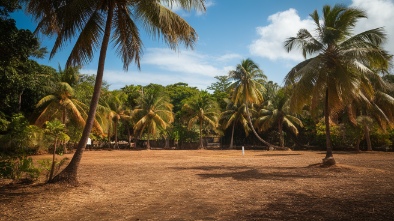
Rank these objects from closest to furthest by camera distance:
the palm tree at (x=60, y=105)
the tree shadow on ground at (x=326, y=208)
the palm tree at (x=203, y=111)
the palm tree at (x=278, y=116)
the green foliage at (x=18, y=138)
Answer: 1. the tree shadow on ground at (x=326, y=208)
2. the green foliage at (x=18, y=138)
3. the palm tree at (x=60, y=105)
4. the palm tree at (x=278, y=116)
5. the palm tree at (x=203, y=111)

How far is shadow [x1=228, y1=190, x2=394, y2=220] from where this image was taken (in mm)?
4918

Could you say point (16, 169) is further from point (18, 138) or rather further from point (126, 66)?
point (126, 66)

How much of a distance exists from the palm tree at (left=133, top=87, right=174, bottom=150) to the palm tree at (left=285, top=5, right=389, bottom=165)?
23071 millimetres

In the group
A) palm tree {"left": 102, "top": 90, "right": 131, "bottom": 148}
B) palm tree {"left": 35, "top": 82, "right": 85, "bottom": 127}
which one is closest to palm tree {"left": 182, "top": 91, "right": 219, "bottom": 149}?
palm tree {"left": 102, "top": 90, "right": 131, "bottom": 148}

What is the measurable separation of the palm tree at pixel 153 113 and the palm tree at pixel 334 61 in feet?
75.7

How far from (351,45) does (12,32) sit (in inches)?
543

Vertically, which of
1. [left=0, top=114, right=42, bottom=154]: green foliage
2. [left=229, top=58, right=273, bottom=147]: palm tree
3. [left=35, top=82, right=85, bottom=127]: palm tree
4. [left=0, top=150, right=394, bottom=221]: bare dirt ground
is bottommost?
[left=0, top=150, right=394, bottom=221]: bare dirt ground

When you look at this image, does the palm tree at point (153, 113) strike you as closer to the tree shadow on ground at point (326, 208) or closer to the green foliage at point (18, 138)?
the green foliage at point (18, 138)

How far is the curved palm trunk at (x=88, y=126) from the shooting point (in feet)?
26.4

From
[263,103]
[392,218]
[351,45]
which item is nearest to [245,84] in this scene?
[263,103]

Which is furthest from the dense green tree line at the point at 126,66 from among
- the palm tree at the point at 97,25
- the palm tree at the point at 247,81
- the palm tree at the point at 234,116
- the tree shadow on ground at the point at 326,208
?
the palm tree at the point at 234,116

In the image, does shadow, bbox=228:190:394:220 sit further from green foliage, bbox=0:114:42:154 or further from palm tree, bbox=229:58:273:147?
palm tree, bbox=229:58:273:147

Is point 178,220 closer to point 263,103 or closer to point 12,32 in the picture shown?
point 12,32

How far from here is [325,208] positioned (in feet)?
18.0
